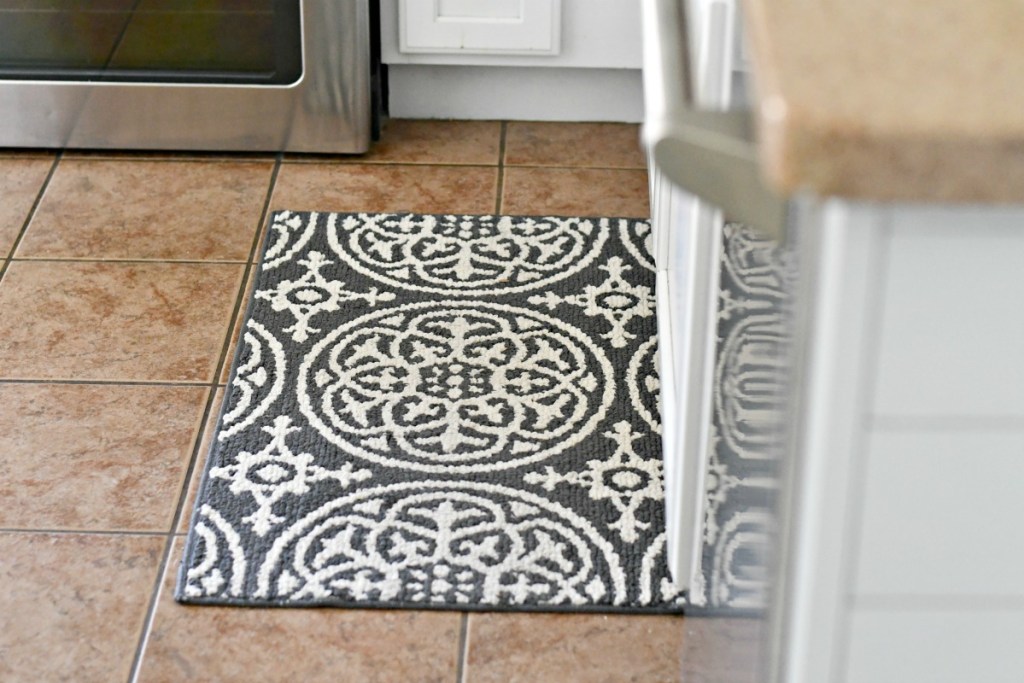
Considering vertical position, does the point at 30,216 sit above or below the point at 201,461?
above

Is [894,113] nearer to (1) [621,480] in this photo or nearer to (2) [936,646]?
(2) [936,646]

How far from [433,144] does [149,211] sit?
1.71 feet

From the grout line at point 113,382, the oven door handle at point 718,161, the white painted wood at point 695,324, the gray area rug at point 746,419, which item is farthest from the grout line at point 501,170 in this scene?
the oven door handle at point 718,161

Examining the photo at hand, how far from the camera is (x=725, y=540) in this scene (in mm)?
902

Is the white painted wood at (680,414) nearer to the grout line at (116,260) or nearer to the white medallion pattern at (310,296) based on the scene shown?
the white medallion pattern at (310,296)

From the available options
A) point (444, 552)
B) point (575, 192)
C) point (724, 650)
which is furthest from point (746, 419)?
point (575, 192)

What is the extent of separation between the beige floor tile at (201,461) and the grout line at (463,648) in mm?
362

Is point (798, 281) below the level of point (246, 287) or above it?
above

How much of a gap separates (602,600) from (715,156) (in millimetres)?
907

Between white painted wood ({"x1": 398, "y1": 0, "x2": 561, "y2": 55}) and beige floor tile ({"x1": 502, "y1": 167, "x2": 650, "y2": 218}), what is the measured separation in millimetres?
230

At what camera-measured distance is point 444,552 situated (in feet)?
4.85

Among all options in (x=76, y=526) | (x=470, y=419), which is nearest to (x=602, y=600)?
(x=470, y=419)

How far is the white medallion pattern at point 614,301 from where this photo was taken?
187 centimetres

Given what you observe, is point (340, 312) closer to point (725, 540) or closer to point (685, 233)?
point (685, 233)
